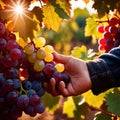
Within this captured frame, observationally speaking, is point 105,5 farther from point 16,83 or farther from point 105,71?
point 16,83

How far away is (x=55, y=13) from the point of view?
1520mm

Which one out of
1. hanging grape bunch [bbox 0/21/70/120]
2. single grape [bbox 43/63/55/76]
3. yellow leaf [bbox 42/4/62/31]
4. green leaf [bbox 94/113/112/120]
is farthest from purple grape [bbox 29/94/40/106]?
green leaf [bbox 94/113/112/120]

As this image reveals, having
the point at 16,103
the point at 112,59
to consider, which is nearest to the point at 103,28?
the point at 112,59

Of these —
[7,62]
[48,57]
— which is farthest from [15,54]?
[48,57]

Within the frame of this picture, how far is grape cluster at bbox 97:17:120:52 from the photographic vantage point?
176 centimetres

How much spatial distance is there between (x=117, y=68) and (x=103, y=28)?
371 mm

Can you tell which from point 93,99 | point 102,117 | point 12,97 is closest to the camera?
point 12,97

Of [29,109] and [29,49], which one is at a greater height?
[29,49]

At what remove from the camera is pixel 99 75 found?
1.52 metres

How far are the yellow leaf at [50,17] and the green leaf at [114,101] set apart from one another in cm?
35

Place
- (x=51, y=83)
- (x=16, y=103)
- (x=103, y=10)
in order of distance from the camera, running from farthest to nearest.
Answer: (x=103, y=10) < (x=51, y=83) < (x=16, y=103)

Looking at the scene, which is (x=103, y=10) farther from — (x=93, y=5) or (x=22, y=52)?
(x=22, y=52)

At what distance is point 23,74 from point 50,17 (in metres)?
0.24

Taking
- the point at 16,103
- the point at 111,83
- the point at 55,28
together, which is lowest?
the point at 16,103
